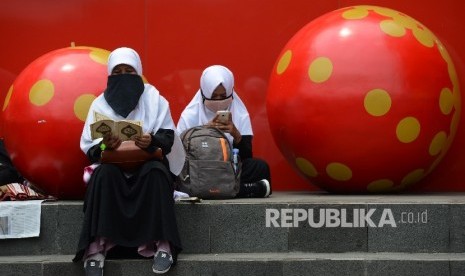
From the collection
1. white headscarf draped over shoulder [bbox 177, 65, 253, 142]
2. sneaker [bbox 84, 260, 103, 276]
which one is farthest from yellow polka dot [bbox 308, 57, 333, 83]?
sneaker [bbox 84, 260, 103, 276]

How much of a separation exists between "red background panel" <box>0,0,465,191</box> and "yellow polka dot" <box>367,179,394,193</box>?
1.24 m

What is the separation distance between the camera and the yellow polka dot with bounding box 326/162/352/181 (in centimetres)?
789

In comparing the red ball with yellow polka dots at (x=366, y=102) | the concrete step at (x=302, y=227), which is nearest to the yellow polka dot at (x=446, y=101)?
the red ball with yellow polka dots at (x=366, y=102)

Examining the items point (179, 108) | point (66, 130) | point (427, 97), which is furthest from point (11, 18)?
point (427, 97)

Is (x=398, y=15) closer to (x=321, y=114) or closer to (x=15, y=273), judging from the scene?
(x=321, y=114)

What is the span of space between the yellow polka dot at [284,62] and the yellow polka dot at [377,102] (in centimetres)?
76

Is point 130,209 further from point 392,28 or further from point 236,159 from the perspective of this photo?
point 392,28

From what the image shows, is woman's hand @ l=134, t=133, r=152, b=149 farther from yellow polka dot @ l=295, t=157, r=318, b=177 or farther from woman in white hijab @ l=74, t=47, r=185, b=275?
yellow polka dot @ l=295, t=157, r=318, b=177

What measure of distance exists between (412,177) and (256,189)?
4.09ft

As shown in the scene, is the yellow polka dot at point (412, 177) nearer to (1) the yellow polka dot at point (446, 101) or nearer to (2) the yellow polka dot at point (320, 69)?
(1) the yellow polka dot at point (446, 101)

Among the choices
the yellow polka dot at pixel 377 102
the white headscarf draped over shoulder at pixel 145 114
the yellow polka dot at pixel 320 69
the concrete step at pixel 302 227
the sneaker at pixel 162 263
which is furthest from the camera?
the yellow polka dot at pixel 320 69

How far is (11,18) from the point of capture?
9398 mm

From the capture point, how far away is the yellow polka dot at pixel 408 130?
25.4 ft

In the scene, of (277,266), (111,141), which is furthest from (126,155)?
(277,266)
